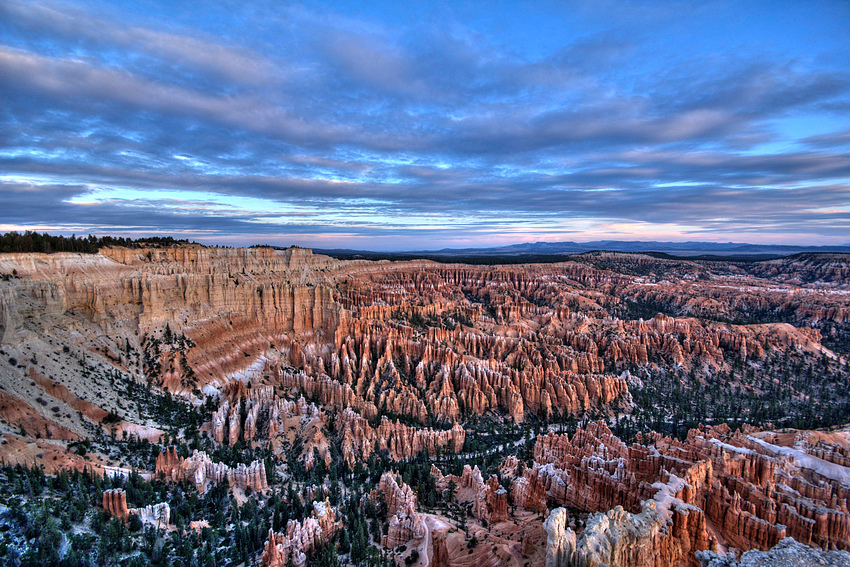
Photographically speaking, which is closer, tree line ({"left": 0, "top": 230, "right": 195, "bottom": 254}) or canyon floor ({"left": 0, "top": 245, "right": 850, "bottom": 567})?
canyon floor ({"left": 0, "top": 245, "right": 850, "bottom": 567})

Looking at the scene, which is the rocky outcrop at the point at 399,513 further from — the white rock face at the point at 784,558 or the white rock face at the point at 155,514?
the white rock face at the point at 784,558

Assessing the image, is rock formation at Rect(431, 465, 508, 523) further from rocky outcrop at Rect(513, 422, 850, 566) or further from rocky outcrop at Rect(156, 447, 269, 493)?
rocky outcrop at Rect(156, 447, 269, 493)

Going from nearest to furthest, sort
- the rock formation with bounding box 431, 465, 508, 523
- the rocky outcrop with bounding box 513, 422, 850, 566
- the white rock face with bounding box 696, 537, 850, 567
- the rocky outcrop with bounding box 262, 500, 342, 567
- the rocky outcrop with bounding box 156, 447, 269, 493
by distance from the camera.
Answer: the white rock face with bounding box 696, 537, 850, 567 < the rocky outcrop with bounding box 513, 422, 850, 566 < the rocky outcrop with bounding box 262, 500, 342, 567 < the rock formation with bounding box 431, 465, 508, 523 < the rocky outcrop with bounding box 156, 447, 269, 493

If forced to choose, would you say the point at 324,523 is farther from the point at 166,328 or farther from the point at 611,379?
the point at 611,379

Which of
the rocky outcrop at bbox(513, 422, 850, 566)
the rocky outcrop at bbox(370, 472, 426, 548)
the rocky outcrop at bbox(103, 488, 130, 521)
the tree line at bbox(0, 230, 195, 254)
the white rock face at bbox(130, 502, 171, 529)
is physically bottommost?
the rocky outcrop at bbox(370, 472, 426, 548)

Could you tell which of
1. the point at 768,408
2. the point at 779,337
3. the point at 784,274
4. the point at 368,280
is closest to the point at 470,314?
the point at 368,280

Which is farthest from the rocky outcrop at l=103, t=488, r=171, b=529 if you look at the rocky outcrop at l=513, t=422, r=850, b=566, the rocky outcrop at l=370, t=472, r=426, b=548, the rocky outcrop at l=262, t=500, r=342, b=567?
the rocky outcrop at l=513, t=422, r=850, b=566
